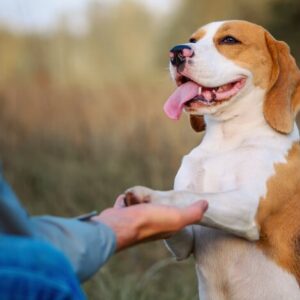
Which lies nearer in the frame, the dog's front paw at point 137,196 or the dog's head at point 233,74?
the dog's front paw at point 137,196

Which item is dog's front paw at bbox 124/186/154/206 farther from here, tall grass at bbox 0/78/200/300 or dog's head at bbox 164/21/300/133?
tall grass at bbox 0/78/200/300

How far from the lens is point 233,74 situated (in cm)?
379

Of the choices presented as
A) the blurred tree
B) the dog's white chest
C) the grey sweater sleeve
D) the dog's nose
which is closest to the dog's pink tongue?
the dog's nose

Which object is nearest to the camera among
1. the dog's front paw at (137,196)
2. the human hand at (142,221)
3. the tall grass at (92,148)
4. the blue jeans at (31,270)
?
the blue jeans at (31,270)

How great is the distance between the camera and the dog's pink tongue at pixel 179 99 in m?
3.74

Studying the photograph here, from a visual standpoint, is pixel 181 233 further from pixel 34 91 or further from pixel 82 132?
pixel 34 91

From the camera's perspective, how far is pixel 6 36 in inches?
384

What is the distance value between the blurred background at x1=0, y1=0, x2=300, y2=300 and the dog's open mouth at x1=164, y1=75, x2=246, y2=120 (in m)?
1.76

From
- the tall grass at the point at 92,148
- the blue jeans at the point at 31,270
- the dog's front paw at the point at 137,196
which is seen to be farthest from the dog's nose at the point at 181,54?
the tall grass at the point at 92,148

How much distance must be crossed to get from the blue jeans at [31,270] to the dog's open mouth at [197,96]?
62.2 inches

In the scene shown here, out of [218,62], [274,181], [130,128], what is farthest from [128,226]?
[130,128]

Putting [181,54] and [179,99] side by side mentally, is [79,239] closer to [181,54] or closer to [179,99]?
[179,99]

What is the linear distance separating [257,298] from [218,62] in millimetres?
998

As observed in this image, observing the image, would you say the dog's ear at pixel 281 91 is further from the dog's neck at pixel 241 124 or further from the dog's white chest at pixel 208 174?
the dog's white chest at pixel 208 174
